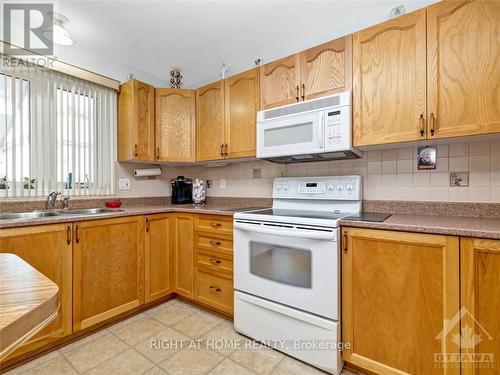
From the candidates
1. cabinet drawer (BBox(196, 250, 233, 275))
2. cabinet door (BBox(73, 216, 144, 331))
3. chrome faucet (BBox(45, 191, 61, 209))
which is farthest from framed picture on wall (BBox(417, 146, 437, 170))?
chrome faucet (BBox(45, 191, 61, 209))

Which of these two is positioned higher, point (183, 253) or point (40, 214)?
point (40, 214)

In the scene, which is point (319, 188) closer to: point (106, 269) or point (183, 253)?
point (183, 253)

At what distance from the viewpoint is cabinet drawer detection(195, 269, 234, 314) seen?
1.95 m

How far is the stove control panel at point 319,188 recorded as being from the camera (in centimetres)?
184

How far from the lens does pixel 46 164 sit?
2020 mm

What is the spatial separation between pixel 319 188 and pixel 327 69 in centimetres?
87

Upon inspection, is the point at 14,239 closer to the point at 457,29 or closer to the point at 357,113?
the point at 357,113

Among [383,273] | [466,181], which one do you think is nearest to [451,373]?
[383,273]

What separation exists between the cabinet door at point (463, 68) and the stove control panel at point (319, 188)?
0.60 meters

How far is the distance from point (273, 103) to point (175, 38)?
3.45 ft

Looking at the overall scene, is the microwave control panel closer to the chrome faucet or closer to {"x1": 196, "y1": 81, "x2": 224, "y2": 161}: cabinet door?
{"x1": 196, "y1": 81, "x2": 224, "y2": 161}: cabinet door

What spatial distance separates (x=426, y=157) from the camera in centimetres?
166

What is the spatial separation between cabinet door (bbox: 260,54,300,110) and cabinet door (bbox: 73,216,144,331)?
147 centimetres

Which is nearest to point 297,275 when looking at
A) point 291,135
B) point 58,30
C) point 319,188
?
point 319,188
